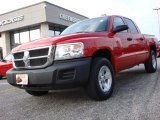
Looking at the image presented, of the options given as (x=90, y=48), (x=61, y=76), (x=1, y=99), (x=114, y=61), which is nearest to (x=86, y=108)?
(x=61, y=76)

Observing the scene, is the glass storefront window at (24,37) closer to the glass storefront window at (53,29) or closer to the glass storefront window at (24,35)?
the glass storefront window at (24,35)

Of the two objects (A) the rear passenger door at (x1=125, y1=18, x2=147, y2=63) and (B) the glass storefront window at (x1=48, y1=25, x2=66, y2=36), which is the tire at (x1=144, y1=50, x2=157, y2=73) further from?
(B) the glass storefront window at (x1=48, y1=25, x2=66, y2=36)

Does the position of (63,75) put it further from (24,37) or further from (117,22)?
(24,37)

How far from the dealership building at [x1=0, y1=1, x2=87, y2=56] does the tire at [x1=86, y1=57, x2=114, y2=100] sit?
21.8 m

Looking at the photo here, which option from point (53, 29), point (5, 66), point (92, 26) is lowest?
point (5, 66)

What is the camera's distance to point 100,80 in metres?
5.17

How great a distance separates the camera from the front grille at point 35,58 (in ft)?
15.5

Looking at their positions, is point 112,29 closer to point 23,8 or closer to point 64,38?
point 64,38

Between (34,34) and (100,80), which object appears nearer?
(100,80)

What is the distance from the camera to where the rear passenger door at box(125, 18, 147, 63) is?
716cm

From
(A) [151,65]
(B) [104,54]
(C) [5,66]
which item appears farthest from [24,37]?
(B) [104,54]

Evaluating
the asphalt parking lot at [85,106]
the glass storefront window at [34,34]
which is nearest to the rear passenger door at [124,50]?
the asphalt parking lot at [85,106]

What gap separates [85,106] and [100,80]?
611mm

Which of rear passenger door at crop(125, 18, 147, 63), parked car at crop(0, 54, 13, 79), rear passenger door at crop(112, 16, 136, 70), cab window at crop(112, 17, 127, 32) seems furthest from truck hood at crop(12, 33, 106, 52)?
parked car at crop(0, 54, 13, 79)
